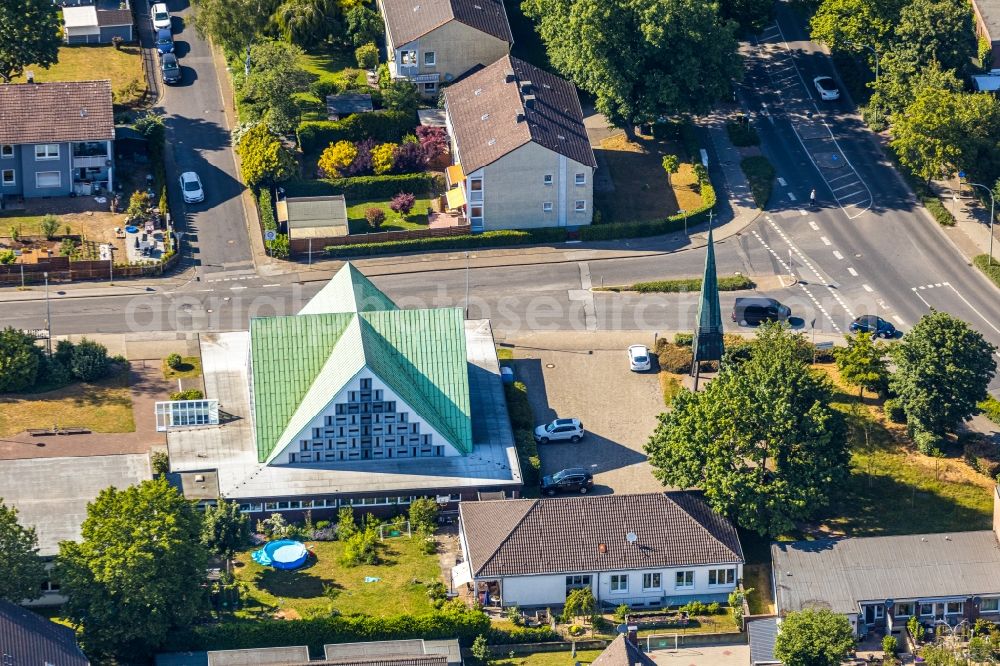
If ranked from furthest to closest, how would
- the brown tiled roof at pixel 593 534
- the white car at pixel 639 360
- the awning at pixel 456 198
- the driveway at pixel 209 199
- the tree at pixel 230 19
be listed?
1. the tree at pixel 230 19
2. the awning at pixel 456 198
3. the driveway at pixel 209 199
4. the white car at pixel 639 360
5. the brown tiled roof at pixel 593 534

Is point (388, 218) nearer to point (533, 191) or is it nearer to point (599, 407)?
point (533, 191)

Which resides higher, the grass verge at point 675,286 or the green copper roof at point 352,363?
the green copper roof at point 352,363

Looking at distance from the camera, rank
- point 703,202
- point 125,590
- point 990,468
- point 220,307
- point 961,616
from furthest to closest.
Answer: point 703,202, point 220,307, point 990,468, point 961,616, point 125,590

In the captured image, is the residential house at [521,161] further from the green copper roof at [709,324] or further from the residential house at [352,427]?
the residential house at [352,427]

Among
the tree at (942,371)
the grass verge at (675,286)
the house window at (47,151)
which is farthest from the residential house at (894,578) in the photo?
the house window at (47,151)

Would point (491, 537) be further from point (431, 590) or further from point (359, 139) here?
point (359, 139)

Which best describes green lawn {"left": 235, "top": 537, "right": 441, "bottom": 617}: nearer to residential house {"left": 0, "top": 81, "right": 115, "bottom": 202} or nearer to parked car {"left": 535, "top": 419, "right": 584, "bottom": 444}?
parked car {"left": 535, "top": 419, "right": 584, "bottom": 444}

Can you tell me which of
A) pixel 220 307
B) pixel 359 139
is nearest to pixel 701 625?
pixel 220 307
